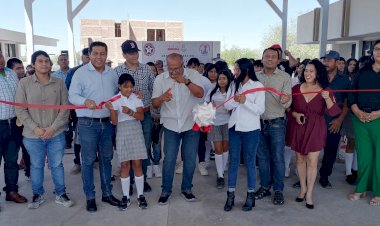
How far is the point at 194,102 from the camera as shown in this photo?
145 inches

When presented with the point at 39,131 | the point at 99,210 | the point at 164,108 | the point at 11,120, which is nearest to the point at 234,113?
the point at 164,108

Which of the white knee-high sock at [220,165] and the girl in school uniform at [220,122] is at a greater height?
the girl in school uniform at [220,122]

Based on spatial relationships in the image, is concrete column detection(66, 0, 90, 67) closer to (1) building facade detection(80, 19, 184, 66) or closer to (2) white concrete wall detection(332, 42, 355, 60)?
(2) white concrete wall detection(332, 42, 355, 60)

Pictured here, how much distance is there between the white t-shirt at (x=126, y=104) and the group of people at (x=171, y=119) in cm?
1

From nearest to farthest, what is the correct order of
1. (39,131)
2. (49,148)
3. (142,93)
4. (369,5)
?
1. (39,131)
2. (49,148)
3. (142,93)
4. (369,5)

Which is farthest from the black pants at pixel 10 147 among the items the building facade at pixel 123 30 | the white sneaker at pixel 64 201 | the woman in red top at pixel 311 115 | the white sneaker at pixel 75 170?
the building facade at pixel 123 30

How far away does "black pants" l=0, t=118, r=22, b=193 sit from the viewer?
366 centimetres

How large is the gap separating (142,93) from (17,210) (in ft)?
6.35

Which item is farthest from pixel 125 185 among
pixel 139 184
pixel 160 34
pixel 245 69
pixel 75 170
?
pixel 160 34

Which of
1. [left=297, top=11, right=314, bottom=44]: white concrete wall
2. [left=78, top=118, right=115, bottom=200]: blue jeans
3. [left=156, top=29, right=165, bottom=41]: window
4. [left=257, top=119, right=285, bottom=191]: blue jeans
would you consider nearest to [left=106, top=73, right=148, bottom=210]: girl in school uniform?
[left=78, top=118, right=115, bottom=200]: blue jeans

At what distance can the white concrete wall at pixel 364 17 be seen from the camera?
10078 mm

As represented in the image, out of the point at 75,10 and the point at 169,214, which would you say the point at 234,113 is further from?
the point at 75,10

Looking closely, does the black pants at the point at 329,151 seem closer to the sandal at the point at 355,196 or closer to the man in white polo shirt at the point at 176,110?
the sandal at the point at 355,196

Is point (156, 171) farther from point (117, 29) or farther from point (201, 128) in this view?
point (117, 29)
